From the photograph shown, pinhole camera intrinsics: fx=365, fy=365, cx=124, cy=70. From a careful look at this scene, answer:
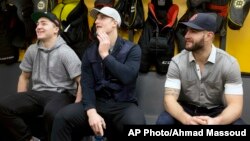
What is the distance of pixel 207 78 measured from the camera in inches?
92.2

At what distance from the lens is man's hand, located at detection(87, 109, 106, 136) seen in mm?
2234

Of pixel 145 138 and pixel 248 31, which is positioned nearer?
pixel 145 138

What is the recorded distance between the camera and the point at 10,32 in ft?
11.1

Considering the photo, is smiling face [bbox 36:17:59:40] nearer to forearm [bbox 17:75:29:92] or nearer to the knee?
forearm [bbox 17:75:29:92]

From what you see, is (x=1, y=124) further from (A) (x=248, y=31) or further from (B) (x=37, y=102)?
(A) (x=248, y=31)

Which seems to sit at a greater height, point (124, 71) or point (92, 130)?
point (124, 71)

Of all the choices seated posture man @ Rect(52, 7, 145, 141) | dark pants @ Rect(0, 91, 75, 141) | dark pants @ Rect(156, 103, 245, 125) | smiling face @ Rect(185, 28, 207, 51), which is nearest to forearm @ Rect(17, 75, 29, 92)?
dark pants @ Rect(0, 91, 75, 141)

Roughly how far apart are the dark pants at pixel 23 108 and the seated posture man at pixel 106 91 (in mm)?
259

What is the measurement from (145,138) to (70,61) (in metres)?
1.11

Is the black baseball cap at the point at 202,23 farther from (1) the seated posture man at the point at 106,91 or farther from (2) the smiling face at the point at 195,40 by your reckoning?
(1) the seated posture man at the point at 106,91

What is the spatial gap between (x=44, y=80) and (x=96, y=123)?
788 mm

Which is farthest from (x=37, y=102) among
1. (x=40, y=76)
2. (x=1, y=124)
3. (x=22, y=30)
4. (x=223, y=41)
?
(x=223, y=41)

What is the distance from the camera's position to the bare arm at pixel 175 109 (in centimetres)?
219

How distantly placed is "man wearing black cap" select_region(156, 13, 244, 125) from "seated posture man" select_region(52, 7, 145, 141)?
0.79ft
